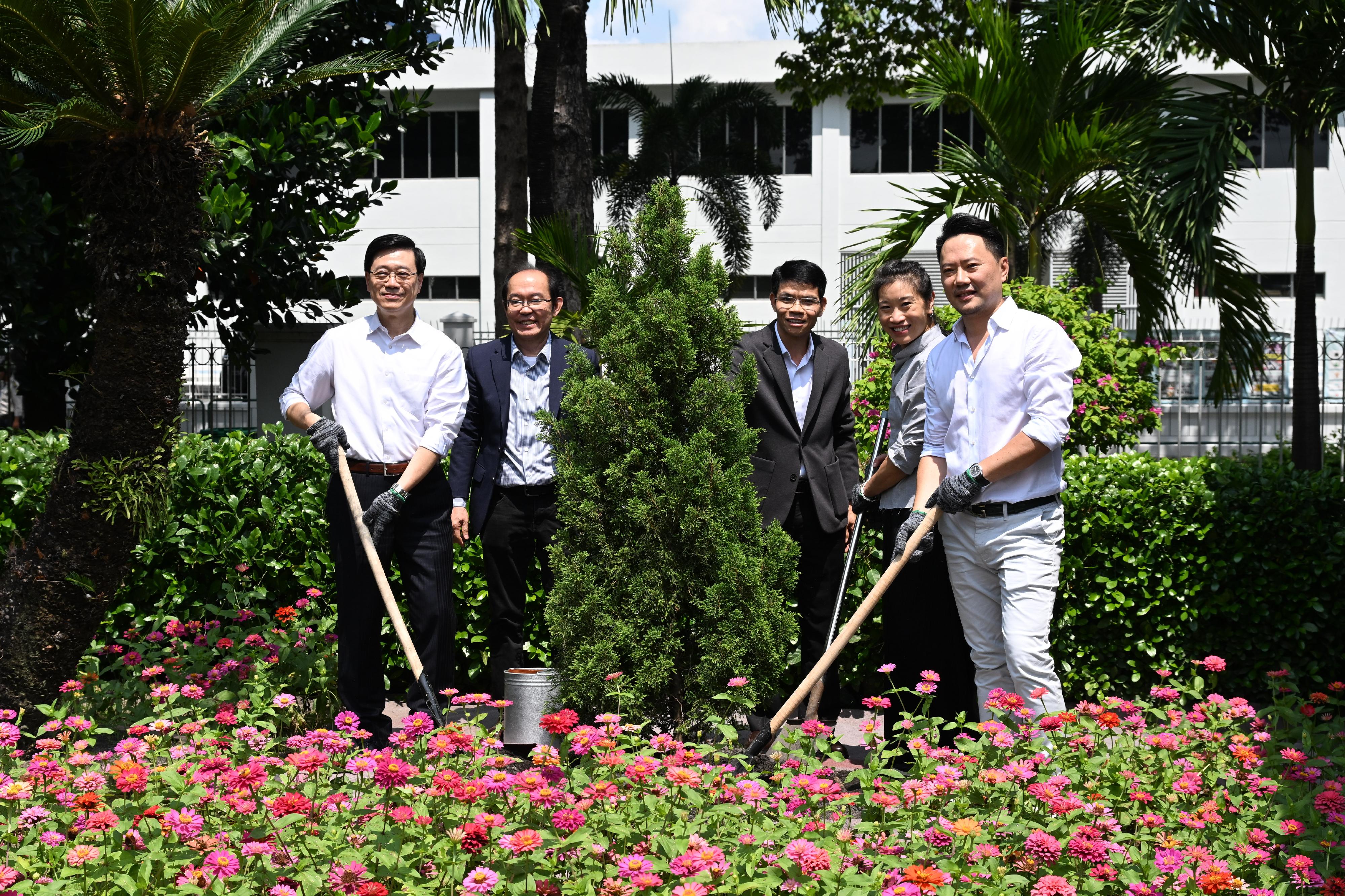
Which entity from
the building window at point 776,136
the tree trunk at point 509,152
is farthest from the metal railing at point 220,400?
the building window at point 776,136

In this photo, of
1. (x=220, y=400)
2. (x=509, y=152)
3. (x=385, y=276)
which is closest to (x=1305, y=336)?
(x=509, y=152)

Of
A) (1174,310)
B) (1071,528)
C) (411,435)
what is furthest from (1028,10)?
(411,435)

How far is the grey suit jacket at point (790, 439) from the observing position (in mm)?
4980

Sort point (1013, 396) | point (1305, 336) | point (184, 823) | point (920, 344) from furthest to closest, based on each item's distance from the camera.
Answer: point (1305, 336)
point (920, 344)
point (1013, 396)
point (184, 823)

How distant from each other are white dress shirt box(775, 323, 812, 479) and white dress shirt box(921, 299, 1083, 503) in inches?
33.0

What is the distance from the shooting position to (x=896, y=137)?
29281 mm

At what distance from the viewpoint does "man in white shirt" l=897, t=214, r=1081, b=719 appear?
4.05 meters

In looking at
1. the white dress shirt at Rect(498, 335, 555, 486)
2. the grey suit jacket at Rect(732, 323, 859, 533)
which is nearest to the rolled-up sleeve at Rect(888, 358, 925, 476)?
the grey suit jacket at Rect(732, 323, 859, 533)

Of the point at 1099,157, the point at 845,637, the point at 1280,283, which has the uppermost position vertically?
the point at 1280,283

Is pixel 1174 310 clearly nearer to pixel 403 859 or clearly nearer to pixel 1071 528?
pixel 1071 528

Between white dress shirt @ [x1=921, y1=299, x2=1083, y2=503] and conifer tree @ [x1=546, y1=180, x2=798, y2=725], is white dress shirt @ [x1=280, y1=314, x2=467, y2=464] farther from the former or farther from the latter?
white dress shirt @ [x1=921, y1=299, x2=1083, y2=503]

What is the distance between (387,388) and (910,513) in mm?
2196

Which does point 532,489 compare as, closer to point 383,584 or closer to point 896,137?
point 383,584

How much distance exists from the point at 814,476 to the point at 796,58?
13.6 meters
